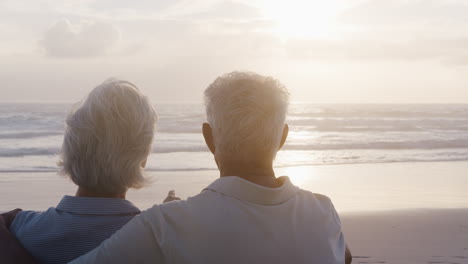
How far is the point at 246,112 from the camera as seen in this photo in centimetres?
172

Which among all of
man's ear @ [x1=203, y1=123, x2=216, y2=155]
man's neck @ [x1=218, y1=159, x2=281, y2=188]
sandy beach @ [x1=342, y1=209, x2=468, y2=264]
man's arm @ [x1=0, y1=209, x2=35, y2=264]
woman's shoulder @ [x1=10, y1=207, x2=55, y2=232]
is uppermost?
man's ear @ [x1=203, y1=123, x2=216, y2=155]

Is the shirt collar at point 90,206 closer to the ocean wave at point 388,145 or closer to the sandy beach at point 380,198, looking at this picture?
the sandy beach at point 380,198

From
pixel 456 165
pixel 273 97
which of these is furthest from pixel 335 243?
pixel 456 165

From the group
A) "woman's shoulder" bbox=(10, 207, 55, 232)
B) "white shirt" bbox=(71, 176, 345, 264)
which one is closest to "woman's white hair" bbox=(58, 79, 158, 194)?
"woman's shoulder" bbox=(10, 207, 55, 232)

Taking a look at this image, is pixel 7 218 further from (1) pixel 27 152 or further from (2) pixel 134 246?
(1) pixel 27 152

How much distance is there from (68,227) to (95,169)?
8.8 inches

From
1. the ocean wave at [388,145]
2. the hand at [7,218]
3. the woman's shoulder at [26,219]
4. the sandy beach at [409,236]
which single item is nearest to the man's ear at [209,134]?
the woman's shoulder at [26,219]

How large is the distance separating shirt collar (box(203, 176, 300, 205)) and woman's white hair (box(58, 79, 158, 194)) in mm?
409

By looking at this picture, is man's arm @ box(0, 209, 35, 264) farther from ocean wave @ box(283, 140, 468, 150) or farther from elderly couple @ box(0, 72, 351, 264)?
ocean wave @ box(283, 140, 468, 150)

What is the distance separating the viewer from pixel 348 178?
10953 mm

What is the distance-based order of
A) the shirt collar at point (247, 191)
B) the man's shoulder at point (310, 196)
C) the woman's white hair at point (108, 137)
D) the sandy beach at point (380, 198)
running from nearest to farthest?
the shirt collar at point (247, 191) < the man's shoulder at point (310, 196) < the woman's white hair at point (108, 137) < the sandy beach at point (380, 198)

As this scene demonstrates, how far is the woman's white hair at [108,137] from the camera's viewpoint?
6.33ft

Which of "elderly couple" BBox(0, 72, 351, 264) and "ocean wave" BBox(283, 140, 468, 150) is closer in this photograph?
"elderly couple" BBox(0, 72, 351, 264)

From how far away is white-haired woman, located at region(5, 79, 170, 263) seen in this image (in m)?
1.93
